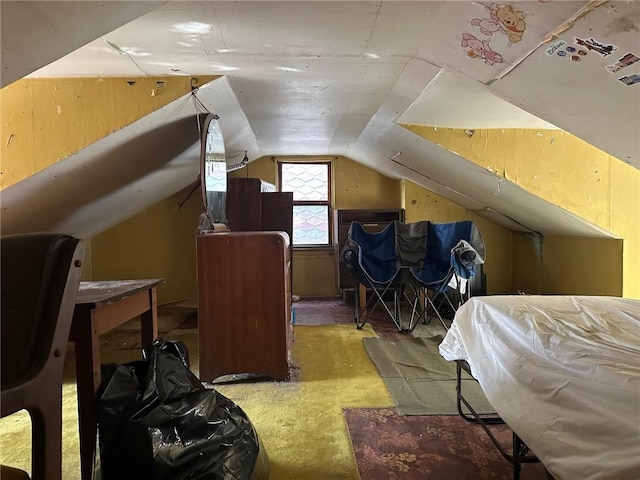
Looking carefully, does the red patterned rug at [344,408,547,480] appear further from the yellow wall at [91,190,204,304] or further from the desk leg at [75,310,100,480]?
the yellow wall at [91,190,204,304]

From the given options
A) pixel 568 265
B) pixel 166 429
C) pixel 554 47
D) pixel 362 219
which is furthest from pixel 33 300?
pixel 362 219

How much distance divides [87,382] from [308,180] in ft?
15.6

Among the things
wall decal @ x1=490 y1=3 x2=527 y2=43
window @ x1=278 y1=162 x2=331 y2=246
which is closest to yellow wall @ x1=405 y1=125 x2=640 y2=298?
wall decal @ x1=490 y1=3 x2=527 y2=43

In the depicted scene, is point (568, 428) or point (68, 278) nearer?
point (68, 278)

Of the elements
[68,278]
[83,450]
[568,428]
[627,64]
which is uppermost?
[627,64]

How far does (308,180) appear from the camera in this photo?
584 cm

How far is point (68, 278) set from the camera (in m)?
0.86

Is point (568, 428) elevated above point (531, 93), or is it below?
below

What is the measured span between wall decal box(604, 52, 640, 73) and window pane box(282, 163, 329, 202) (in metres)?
4.46

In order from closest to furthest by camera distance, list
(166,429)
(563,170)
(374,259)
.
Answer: (166,429), (563,170), (374,259)

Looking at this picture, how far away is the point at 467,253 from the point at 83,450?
294cm

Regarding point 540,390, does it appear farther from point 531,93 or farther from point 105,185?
point 105,185

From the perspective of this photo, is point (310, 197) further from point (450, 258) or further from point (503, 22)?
point (503, 22)

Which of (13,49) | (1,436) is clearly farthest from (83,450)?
(13,49)
